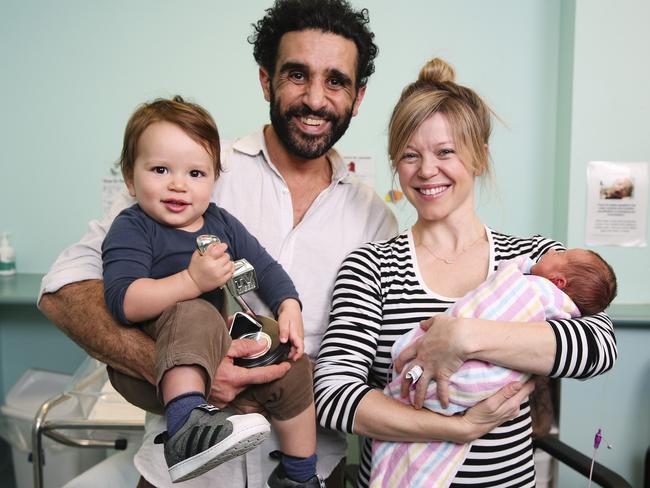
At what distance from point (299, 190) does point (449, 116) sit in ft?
1.55

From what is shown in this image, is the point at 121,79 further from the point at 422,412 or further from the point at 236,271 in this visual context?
the point at 422,412

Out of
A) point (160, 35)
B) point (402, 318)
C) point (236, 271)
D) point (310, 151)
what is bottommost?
point (402, 318)

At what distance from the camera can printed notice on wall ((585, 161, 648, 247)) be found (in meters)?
2.30

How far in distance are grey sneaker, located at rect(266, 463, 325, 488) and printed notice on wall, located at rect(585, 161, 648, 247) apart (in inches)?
68.0

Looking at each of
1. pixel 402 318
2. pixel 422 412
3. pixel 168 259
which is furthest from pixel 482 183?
pixel 168 259

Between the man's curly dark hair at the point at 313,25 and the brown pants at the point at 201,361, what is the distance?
79cm

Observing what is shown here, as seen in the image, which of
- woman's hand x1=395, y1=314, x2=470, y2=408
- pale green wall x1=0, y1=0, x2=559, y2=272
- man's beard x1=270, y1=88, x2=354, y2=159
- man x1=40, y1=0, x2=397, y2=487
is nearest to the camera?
woman's hand x1=395, y1=314, x2=470, y2=408

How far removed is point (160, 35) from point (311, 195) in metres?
1.62

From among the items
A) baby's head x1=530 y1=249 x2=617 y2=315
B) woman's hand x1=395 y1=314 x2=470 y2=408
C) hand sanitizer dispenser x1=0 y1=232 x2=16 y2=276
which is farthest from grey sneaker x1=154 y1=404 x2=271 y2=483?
hand sanitizer dispenser x1=0 y1=232 x2=16 y2=276

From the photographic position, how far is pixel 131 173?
1.26 meters

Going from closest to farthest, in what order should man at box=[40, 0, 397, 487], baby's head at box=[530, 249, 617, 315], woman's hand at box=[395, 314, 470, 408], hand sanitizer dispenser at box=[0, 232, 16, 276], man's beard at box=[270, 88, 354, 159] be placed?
woman's hand at box=[395, 314, 470, 408] → baby's head at box=[530, 249, 617, 315] → man at box=[40, 0, 397, 487] → man's beard at box=[270, 88, 354, 159] → hand sanitizer dispenser at box=[0, 232, 16, 276]

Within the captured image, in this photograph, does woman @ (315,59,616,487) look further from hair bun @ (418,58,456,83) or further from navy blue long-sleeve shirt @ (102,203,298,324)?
navy blue long-sleeve shirt @ (102,203,298,324)

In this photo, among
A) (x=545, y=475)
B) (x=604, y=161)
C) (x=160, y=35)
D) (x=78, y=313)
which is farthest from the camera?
(x=160, y=35)

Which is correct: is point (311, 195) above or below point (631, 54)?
below
